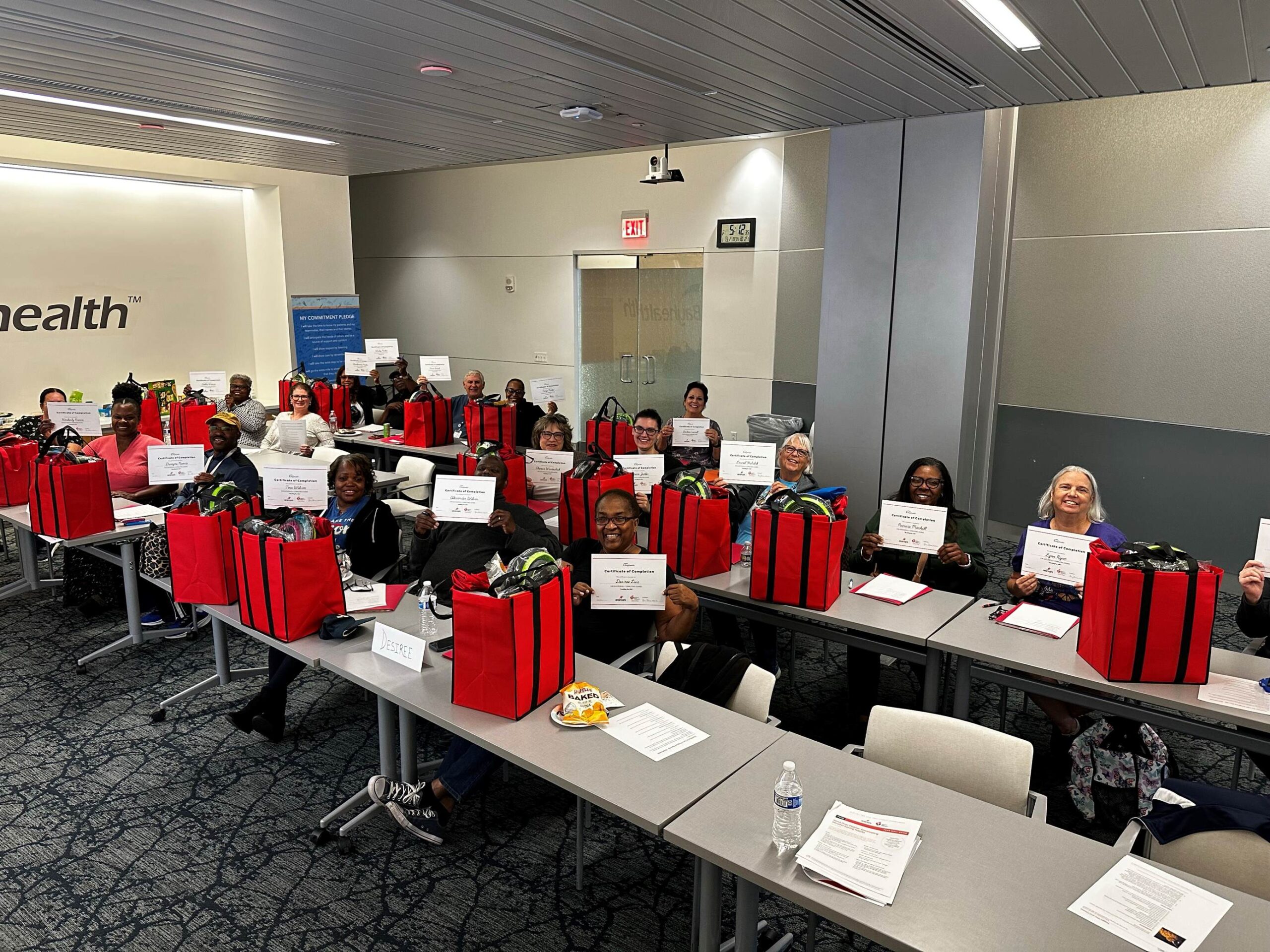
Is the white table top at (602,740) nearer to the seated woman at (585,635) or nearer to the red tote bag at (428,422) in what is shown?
the seated woman at (585,635)

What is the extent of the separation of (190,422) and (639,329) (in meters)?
4.71

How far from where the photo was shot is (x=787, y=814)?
211 cm

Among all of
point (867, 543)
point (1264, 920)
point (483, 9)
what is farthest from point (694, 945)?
point (483, 9)

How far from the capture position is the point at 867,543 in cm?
407

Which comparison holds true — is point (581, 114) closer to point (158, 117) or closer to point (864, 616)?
point (158, 117)

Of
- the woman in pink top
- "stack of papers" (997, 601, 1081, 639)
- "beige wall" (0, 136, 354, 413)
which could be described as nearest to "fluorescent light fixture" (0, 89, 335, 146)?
the woman in pink top

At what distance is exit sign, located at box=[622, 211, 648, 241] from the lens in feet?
30.3

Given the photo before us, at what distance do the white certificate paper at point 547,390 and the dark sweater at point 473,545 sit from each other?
286cm

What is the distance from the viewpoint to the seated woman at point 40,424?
19.1ft

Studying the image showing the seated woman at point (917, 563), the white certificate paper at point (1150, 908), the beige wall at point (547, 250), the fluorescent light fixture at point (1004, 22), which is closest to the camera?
the white certificate paper at point (1150, 908)

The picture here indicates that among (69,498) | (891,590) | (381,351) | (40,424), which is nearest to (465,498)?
(891,590)

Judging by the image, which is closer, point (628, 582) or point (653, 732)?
point (653, 732)

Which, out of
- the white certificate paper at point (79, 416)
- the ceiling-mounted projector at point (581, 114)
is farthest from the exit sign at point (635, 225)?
the white certificate paper at point (79, 416)

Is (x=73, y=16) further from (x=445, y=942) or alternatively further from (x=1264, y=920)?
(x=1264, y=920)
